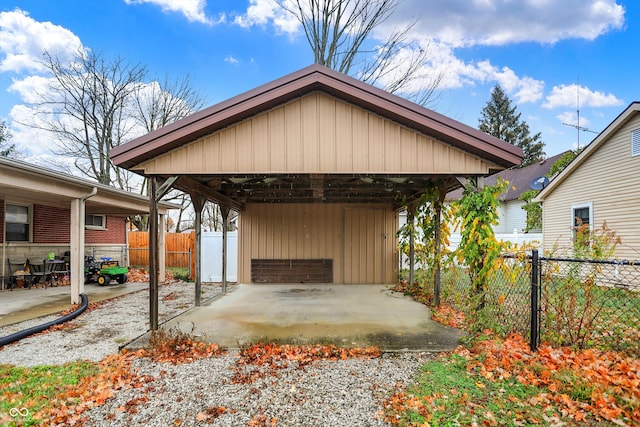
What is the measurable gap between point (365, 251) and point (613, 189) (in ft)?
22.5

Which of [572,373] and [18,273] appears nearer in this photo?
[572,373]

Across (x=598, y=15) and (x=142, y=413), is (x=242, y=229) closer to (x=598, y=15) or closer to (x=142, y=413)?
(x=142, y=413)

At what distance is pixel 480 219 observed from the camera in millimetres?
4219

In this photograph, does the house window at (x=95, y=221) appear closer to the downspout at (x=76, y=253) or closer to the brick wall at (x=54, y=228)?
the brick wall at (x=54, y=228)

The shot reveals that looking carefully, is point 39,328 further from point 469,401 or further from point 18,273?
point 469,401

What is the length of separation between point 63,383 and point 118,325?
2248 mm

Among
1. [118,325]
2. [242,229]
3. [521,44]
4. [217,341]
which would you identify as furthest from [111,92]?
[521,44]

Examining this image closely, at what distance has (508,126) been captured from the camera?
3080 cm

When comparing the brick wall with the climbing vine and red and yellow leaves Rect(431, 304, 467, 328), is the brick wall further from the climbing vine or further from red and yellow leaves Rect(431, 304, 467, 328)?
the climbing vine

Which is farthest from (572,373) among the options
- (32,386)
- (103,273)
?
(103,273)

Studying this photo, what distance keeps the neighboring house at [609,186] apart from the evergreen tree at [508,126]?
2268 centimetres

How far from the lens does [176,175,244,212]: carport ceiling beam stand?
512cm

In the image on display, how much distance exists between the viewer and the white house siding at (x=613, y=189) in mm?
7934

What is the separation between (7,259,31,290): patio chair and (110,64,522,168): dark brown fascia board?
22.9ft
